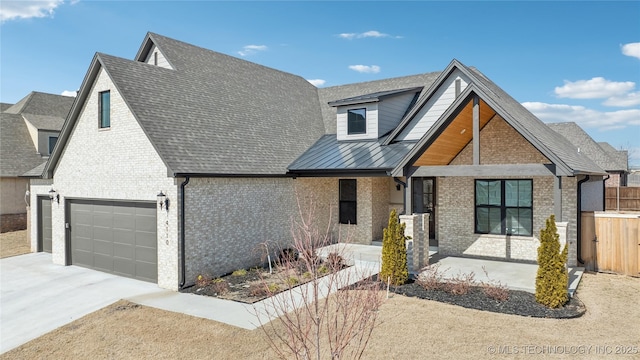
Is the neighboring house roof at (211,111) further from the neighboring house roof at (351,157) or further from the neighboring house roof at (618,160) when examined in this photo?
the neighboring house roof at (618,160)

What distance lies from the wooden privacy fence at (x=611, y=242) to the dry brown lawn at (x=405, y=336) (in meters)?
3.30

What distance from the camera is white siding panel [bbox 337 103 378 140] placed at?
17.6 m

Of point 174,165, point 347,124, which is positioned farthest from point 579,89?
point 174,165

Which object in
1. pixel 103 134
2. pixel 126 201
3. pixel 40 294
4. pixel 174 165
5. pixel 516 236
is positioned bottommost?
pixel 40 294

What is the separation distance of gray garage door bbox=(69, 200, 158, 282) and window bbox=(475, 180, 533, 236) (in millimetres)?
11522

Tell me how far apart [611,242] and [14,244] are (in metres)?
26.3

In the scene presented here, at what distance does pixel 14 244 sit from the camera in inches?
800

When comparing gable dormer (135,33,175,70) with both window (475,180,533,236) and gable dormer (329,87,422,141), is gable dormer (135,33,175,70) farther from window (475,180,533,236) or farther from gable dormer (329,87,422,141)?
window (475,180,533,236)

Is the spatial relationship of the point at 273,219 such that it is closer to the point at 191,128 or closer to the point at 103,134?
the point at 191,128

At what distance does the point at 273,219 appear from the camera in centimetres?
1538

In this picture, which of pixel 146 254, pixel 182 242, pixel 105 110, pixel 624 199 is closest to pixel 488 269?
pixel 182 242

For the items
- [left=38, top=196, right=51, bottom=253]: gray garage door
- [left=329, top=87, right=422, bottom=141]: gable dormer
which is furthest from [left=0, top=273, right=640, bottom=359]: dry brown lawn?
[left=38, top=196, right=51, bottom=253]: gray garage door

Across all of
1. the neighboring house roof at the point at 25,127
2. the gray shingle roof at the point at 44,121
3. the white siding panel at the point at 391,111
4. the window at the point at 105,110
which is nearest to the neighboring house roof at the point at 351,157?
the white siding panel at the point at 391,111

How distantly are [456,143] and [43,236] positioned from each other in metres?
18.5
